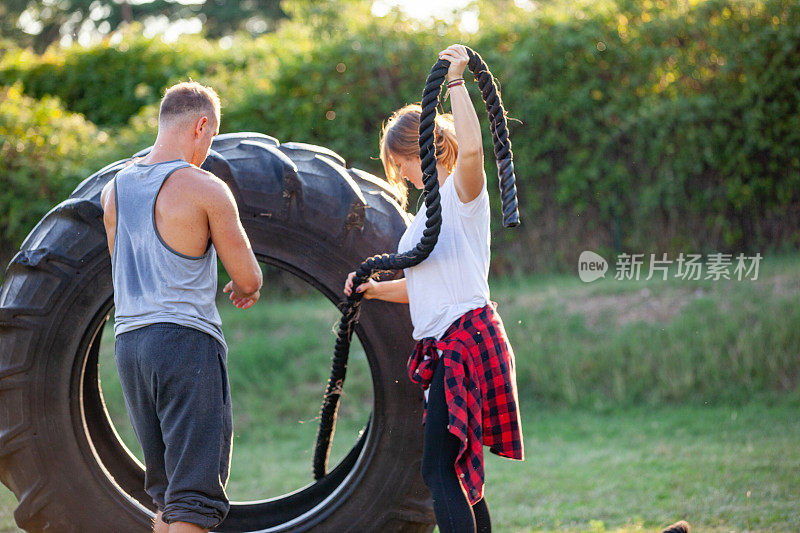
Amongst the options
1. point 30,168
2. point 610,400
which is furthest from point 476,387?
point 30,168

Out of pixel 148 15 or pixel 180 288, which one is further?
pixel 148 15

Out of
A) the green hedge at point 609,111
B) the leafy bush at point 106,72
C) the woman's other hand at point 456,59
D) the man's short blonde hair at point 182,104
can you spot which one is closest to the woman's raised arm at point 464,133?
the woman's other hand at point 456,59

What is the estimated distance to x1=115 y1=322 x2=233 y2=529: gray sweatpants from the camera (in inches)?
89.7

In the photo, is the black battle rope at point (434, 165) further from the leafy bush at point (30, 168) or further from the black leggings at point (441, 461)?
the leafy bush at point (30, 168)

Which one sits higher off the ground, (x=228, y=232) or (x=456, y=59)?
(x=456, y=59)

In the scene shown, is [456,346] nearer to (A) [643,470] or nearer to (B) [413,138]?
(B) [413,138]

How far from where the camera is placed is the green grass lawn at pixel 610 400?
3871mm

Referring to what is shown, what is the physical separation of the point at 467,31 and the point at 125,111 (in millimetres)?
4732

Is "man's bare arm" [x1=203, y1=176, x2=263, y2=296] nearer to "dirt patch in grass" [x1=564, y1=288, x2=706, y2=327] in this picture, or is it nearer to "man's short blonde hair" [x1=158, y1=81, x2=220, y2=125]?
"man's short blonde hair" [x1=158, y1=81, x2=220, y2=125]

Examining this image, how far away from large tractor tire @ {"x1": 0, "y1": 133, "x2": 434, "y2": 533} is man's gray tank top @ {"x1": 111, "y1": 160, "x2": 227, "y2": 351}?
1.89 ft

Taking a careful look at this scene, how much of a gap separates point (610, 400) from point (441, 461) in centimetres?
348

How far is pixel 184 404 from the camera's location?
229 cm

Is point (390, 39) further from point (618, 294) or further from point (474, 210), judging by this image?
point (474, 210)

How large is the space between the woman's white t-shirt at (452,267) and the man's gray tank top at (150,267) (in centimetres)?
69
